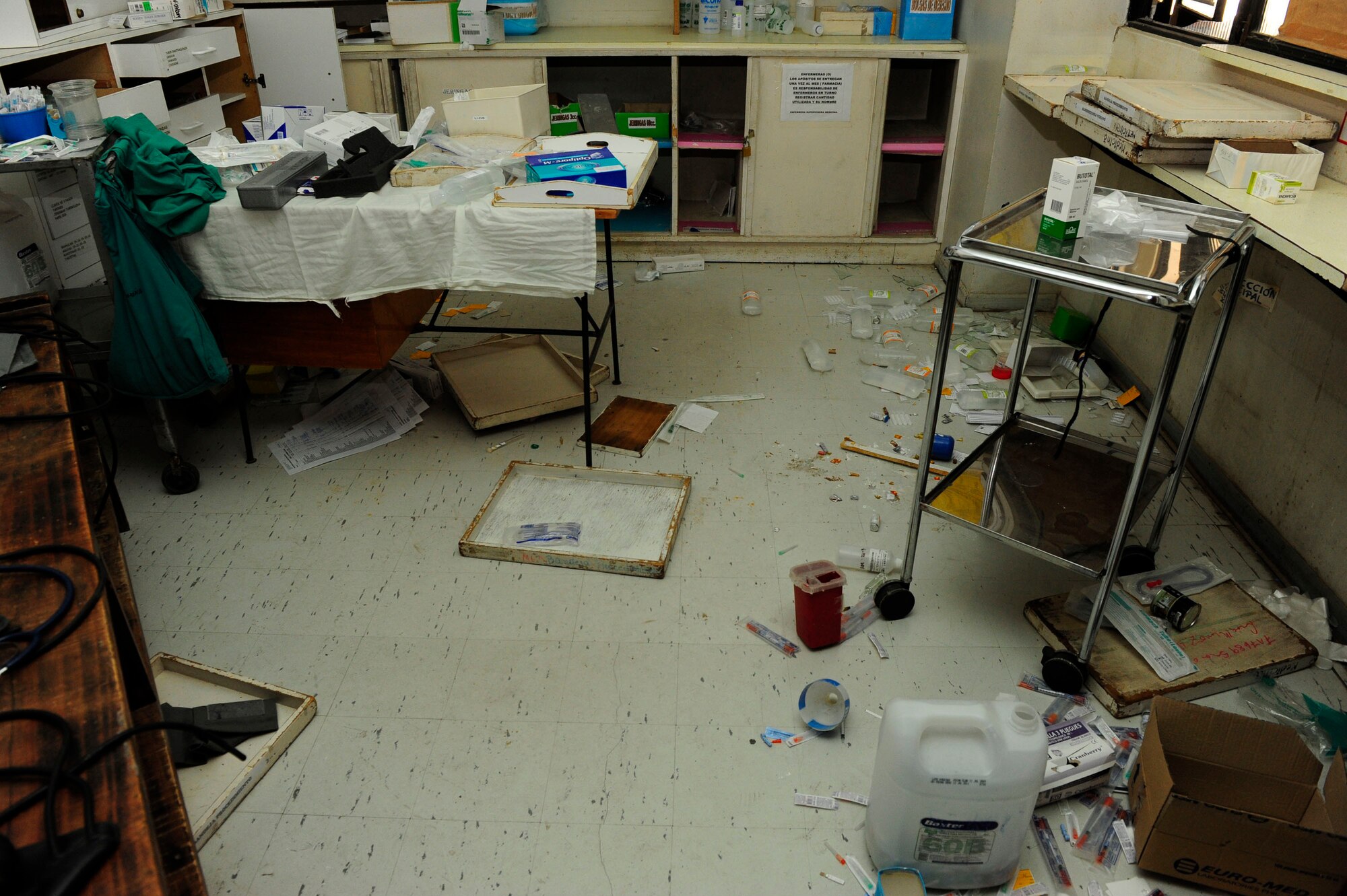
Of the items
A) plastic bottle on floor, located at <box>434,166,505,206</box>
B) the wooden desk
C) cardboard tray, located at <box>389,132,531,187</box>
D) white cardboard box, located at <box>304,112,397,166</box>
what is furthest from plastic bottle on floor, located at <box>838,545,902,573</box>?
white cardboard box, located at <box>304,112,397,166</box>

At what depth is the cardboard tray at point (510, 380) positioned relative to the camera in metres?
2.87

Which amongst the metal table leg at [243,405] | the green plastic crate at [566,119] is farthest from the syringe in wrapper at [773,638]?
the green plastic crate at [566,119]

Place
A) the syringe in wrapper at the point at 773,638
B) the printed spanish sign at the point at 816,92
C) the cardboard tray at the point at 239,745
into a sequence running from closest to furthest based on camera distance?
1. the cardboard tray at the point at 239,745
2. the syringe in wrapper at the point at 773,638
3. the printed spanish sign at the point at 816,92

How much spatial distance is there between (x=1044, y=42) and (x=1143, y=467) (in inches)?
89.3

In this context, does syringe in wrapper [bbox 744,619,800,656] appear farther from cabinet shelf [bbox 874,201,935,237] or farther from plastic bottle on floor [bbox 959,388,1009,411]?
cabinet shelf [bbox 874,201,935,237]

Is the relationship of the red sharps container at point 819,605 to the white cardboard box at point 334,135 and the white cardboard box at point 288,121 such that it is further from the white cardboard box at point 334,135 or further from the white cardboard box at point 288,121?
the white cardboard box at point 288,121

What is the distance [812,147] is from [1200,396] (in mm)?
2383

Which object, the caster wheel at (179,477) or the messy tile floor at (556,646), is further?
the caster wheel at (179,477)

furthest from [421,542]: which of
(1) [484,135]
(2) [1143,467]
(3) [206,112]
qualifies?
(3) [206,112]

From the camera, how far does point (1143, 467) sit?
67.4 inches

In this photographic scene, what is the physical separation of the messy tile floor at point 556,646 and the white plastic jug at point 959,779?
0.16 meters

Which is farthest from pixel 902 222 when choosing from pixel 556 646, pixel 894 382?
pixel 556 646

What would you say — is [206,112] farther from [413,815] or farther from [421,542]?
[413,815]

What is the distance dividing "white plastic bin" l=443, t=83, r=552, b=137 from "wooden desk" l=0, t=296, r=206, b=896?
60.5 inches
